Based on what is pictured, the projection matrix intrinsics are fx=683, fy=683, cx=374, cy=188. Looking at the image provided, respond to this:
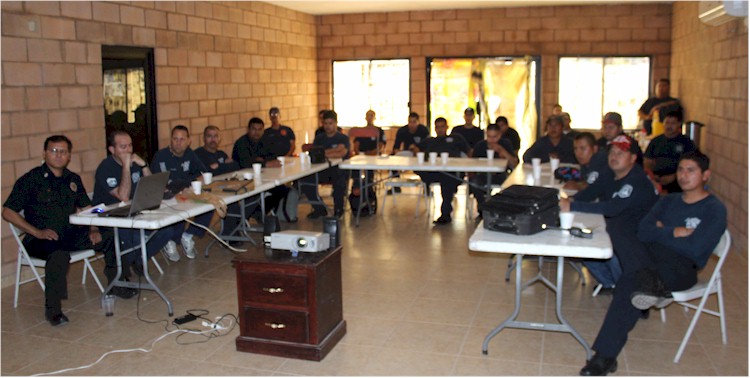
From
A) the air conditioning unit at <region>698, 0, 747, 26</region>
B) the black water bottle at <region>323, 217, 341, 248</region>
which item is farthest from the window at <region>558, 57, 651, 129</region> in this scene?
Result: the black water bottle at <region>323, 217, 341, 248</region>

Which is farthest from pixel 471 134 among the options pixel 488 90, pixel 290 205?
pixel 290 205

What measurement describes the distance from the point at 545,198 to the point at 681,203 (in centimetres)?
78

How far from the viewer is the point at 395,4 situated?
9.64 m

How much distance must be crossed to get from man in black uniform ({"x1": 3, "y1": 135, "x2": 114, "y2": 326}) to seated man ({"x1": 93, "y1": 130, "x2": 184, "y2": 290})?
0.69ft

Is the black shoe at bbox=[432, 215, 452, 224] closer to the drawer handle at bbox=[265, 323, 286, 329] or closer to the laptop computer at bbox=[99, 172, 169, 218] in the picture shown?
the laptop computer at bbox=[99, 172, 169, 218]

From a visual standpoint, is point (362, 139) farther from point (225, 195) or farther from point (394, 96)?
point (225, 195)

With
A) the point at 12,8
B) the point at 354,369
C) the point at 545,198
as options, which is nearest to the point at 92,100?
the point at 12,8

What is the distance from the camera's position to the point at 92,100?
5914 mm

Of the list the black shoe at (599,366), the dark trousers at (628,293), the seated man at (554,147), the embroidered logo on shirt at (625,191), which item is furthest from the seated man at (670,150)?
the black shoe at (599,366)

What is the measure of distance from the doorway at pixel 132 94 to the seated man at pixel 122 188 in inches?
53.9

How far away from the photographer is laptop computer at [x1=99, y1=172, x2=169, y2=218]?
4145mm

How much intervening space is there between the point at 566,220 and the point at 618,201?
29.3 inches

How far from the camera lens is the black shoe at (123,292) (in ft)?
15.3

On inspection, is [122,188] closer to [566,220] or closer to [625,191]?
[566,220]
